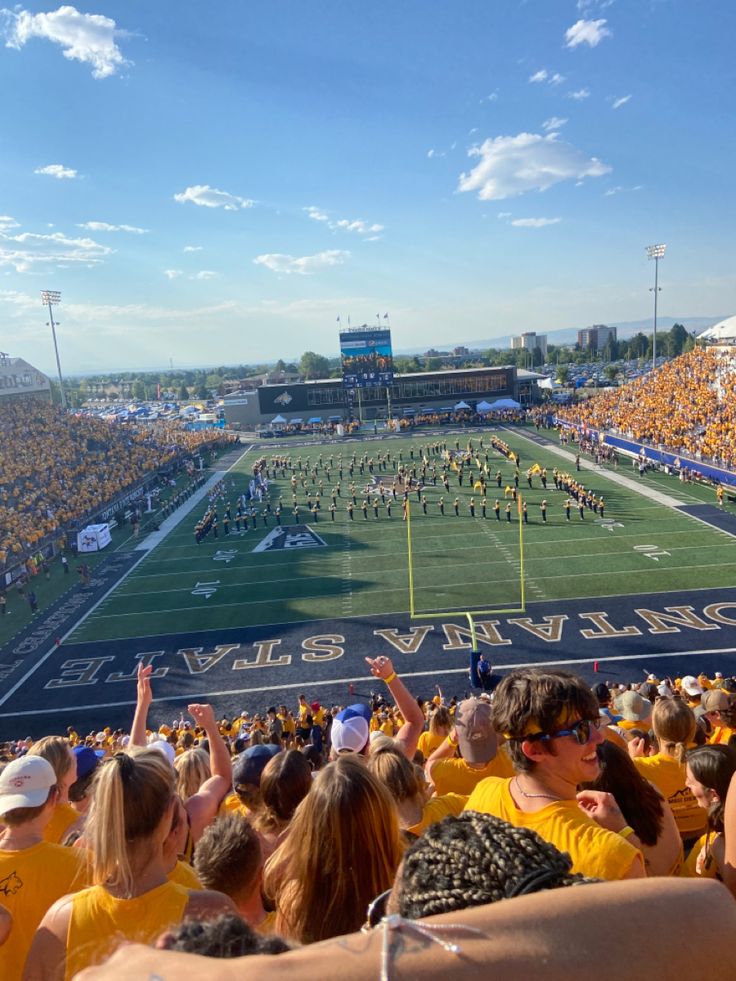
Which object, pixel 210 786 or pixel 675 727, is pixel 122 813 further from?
pixel 675 727

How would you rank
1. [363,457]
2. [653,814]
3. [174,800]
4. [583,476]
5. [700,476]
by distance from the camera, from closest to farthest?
[174,800]
[653,814]
[700,476]
[583,476]
[363,457]

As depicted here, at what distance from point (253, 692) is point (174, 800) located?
41.7 feet

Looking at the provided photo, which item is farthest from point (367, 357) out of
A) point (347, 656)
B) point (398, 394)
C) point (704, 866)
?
point (704, 866)

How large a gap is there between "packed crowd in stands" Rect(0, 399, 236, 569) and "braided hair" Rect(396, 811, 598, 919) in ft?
82.9

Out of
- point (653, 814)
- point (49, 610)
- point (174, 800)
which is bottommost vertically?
point (49, 610)

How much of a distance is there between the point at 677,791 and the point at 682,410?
133 feet

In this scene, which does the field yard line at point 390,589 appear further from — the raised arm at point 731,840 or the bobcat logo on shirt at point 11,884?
the raised arm at point 731,840

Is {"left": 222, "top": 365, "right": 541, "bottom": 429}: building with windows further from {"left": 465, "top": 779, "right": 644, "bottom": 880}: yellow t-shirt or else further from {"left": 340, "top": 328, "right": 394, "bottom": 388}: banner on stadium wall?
{"left": 465, "top": 779, "right": 644, "bottom": 880}: yellow t-shirt

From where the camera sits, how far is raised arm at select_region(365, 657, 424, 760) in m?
4.30

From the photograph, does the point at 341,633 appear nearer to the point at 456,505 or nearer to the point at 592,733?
the point at 456,505

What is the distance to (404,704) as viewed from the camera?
14.1 feet

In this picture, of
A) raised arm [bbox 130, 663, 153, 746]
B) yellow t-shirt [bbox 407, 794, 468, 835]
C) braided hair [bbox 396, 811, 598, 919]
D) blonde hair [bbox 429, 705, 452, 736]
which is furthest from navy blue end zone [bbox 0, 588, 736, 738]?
braided hair [bbox 396, 811, 598, 919]

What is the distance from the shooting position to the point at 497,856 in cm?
123

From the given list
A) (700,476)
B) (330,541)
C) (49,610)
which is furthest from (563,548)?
(49,610)
